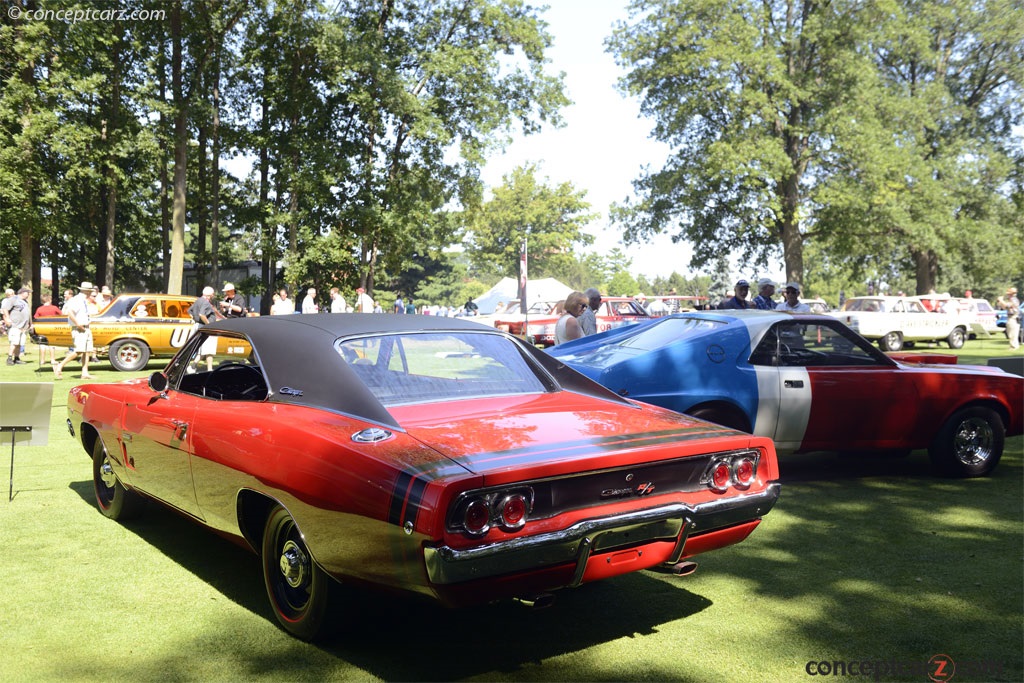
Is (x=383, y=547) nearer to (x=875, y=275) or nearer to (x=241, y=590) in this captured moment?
(x=241, y=590)

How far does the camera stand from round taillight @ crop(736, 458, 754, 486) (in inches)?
162

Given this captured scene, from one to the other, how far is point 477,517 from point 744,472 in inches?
56.3

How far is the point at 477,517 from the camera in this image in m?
3.32

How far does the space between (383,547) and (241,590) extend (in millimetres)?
1758

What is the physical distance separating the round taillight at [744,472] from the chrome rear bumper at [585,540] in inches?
3.0

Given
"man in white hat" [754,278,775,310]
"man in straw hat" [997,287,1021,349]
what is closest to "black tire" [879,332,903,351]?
"man in straw hat" [997,287,1021,349]

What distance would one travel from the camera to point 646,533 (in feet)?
12.0

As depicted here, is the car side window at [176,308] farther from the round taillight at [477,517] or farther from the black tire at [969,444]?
the round taillight at [477,517]

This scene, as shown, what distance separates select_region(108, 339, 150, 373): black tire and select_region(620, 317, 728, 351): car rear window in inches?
564

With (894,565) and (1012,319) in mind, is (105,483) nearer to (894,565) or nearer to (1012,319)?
(894,565)

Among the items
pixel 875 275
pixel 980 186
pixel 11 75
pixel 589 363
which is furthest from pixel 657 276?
pixel 589 363

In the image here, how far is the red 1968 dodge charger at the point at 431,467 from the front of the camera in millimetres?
3330

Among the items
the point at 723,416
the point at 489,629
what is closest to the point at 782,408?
the point at 723,416

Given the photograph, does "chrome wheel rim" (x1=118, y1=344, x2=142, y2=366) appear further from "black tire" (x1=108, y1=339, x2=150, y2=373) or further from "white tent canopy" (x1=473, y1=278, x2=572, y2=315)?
"white tent canopy" (x1=473, y1=278, x2=572, y2=315)
